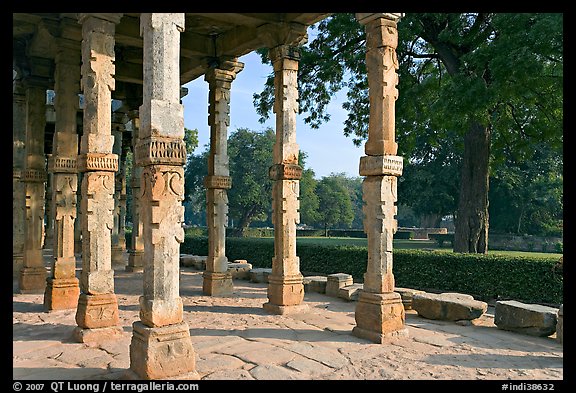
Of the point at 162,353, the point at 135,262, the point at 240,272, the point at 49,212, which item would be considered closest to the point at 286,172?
the point at 162,353

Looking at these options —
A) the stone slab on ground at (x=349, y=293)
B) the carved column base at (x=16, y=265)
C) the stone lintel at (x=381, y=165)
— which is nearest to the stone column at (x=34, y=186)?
the carved column base at (x=16, y=265)

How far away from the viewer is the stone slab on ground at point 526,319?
22.8ft

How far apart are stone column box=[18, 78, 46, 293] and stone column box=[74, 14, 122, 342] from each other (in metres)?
4.28

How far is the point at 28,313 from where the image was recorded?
8070 mm

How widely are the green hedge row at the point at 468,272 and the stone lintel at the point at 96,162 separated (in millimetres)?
8316

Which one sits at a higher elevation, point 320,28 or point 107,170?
point 320,28

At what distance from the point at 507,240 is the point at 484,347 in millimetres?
30113

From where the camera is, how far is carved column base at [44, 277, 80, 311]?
8.21m

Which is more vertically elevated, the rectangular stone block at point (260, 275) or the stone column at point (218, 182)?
the stone column at point (218, 182)

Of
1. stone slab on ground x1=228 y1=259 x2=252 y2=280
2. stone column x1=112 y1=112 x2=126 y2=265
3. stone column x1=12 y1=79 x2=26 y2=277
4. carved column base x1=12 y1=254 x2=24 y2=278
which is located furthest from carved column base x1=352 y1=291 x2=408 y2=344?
stone column x1=112 y1=112 x2=126 y2=265

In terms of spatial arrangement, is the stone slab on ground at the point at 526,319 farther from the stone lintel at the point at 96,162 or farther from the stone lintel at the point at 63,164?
the stone lintel at the point at 63,164
